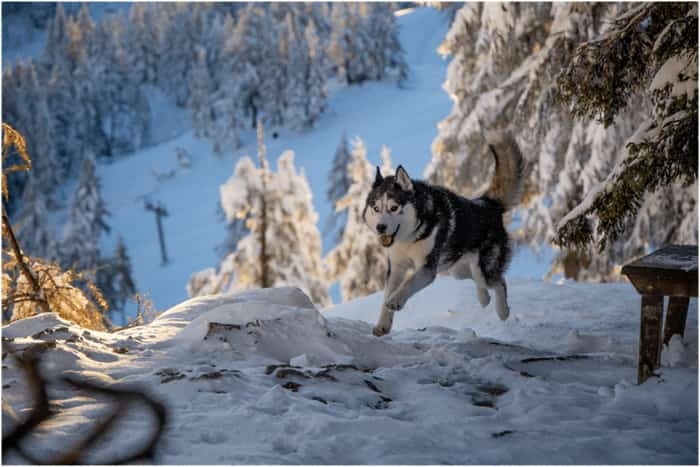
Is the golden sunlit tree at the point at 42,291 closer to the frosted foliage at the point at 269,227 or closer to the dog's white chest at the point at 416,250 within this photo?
the dog's white chest at the point at 416,250

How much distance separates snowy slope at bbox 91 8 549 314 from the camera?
44312 millimetres

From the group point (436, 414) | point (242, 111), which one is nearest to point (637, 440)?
point (436, 414)

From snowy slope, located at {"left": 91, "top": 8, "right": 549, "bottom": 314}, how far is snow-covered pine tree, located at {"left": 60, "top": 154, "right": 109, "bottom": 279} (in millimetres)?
3862

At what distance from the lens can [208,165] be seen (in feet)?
180

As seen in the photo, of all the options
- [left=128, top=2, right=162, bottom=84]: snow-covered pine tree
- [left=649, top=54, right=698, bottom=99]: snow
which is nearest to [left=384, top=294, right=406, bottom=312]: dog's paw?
[left=649, top=54, right=698, bottom=99]: snow

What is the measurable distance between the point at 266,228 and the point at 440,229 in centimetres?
1210

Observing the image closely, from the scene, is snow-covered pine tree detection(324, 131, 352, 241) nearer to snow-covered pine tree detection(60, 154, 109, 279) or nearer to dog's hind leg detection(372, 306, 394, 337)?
snow-covered pine tree detection(60, 154, 109, 279)

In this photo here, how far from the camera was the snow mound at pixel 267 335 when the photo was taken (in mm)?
4410

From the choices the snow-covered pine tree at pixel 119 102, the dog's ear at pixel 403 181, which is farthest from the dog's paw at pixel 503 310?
the snow-covered pine tree at pixel 119 102

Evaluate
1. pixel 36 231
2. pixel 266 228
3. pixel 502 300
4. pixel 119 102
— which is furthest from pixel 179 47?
pixel 502 300

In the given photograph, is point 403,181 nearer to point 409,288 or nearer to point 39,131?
point 409,288

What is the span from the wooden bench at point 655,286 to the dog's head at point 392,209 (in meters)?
1.53

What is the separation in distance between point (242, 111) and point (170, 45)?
14.1m

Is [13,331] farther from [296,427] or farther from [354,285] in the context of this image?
[354,285]
